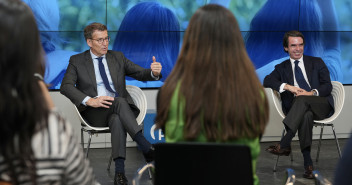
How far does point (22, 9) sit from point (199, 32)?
88cm

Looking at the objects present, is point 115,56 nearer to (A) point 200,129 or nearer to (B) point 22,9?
(A) point 200,129

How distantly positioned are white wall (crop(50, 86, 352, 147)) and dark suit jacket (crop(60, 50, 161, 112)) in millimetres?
1206

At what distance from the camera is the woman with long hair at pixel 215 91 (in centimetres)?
199

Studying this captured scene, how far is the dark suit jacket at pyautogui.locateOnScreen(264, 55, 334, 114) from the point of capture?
212 inches

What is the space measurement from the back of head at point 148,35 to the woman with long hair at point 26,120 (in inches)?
199

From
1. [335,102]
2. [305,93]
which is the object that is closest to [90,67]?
[305,93]

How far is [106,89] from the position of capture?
202 inches

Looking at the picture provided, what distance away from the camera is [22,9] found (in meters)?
1.30

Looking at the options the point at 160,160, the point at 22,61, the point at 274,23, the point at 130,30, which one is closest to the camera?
the point at 22,61

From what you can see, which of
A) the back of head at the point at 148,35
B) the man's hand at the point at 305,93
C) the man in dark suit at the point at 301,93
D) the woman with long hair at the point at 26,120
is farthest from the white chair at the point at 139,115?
the woman with long hair at the point at 26,120

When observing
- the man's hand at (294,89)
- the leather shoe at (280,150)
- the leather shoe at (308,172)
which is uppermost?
the man's hand at (294,89)

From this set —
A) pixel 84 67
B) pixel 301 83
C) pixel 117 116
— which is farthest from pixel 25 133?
pixel 301 83

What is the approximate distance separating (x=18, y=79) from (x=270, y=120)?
19.1 feet

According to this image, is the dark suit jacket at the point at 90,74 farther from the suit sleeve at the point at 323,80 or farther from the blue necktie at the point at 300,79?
the suit sleeve at the point at 323,80
